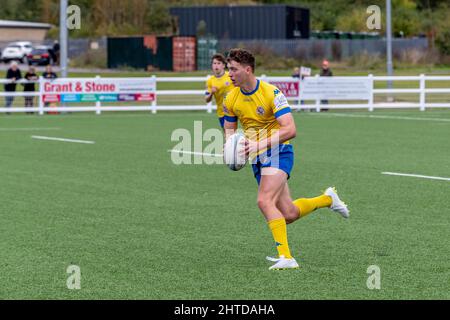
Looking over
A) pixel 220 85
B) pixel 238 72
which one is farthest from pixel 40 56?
pixel 238 72

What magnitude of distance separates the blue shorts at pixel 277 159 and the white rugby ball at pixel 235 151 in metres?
0.20

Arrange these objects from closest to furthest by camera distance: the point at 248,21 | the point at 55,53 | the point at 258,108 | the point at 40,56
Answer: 1. the point at 258,108
2. the point at 248,21
3. the point at 40,56
4. the point at 55,53

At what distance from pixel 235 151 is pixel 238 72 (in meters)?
0.67

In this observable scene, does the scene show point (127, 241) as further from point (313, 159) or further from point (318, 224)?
point (313, 159)

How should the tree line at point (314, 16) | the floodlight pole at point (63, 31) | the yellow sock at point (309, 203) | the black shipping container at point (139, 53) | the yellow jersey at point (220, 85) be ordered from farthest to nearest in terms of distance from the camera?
the tree line at point (314, 16) < the black shipping container at point (139, 53) < the floodlight pole at point (63, 31) < the yellow jersey at point (220, 85) < the yellow sock at point (309, 203)

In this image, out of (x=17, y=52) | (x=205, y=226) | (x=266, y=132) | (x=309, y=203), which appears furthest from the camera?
(x=17, y=52)

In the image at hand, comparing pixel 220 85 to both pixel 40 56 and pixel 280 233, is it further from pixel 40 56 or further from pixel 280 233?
pixel 40 56

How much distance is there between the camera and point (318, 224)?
37.6ft

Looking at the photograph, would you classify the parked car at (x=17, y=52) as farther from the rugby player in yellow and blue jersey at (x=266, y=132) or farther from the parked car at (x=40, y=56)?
the rugby player in yellow and blue jersey at (x=266, y=132)

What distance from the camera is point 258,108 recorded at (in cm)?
896

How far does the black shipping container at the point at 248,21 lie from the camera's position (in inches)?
2876

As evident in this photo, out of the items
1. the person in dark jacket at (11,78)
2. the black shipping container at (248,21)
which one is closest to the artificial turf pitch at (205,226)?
the person in dark jacket at (11,78)
